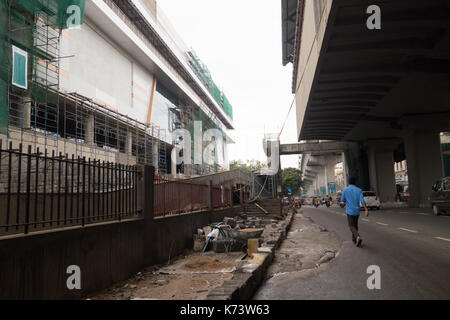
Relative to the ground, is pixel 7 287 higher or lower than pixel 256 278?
higher

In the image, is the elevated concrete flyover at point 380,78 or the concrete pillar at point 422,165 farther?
the concrete pillar at point 422,165

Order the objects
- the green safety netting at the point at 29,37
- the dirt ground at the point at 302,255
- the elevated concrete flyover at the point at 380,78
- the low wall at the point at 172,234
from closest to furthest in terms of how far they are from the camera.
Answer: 1. the dirt ground at the point at 302,255
2. the low wall at the point at 172,234
3. the elevated concrete flyover at the point at 380,78
4. the green safety netting at the point at 29,37

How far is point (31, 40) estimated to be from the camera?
1562 centimetres

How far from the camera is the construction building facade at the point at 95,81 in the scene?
1512 cm

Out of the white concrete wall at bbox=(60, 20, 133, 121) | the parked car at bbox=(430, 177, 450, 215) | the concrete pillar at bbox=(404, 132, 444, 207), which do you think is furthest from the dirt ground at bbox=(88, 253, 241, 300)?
the concrete pillar at bbox=(404, 132, 444, 207)

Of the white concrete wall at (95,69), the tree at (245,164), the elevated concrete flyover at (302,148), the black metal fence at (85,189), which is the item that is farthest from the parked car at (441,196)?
the tree at (245,164)

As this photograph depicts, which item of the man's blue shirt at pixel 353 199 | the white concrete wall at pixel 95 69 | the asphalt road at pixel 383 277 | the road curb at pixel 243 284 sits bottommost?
the asphalt road at pixel 383 277

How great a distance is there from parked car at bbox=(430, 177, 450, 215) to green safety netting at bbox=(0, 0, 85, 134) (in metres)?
18.5

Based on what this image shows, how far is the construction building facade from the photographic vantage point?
15.1 metres

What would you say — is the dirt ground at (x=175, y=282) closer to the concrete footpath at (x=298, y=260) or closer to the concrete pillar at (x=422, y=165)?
the concrete footpath at (x=298, y=260)

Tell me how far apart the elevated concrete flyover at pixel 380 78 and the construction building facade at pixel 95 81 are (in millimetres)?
12659

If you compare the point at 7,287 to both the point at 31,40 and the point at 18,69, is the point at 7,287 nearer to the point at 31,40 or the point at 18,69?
the point at 18,69
